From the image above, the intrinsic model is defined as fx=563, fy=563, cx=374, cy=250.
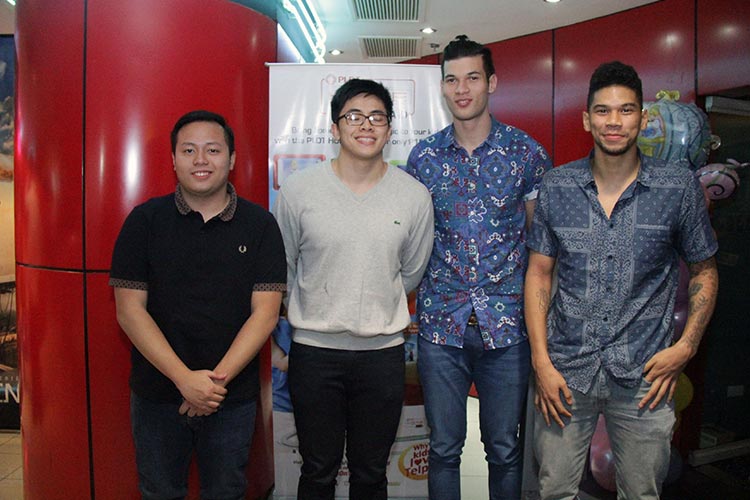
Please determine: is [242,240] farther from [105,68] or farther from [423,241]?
[105,68]

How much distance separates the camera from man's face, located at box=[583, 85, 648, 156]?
1.72 metres

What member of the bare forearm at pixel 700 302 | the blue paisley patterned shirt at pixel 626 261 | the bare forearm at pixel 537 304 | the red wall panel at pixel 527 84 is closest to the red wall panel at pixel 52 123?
the bare forearm at pixel 537 304

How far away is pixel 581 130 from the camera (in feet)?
15.3

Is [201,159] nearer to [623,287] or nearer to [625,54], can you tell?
[623,287]

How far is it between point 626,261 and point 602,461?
5.58 feet

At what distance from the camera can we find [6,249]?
4152 mm

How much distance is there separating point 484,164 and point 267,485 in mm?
1986

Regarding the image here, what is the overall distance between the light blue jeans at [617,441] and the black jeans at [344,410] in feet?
1.74

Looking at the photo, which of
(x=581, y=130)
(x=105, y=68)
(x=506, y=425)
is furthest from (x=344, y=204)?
(x=581, y=130)

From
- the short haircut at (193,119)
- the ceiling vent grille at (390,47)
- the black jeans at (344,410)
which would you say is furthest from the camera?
the ceiling vent grille at (390,47)

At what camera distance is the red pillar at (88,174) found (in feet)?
7.68

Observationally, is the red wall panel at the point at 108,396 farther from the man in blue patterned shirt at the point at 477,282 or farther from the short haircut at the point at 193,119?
the man in blue patterned shirt at the point at 477,282

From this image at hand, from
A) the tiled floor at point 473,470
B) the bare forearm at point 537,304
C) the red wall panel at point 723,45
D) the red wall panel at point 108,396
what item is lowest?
the tiled floor at point 473,470

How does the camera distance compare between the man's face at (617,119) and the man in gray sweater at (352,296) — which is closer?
the man's face at (617,119)
